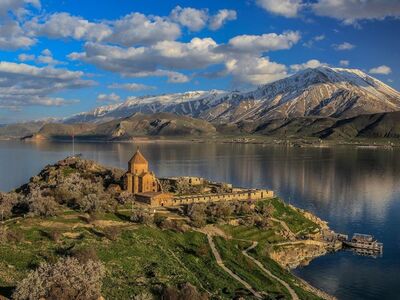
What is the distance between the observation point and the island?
28.7m

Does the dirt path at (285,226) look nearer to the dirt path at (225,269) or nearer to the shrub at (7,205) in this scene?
the dirt path at (225,269)

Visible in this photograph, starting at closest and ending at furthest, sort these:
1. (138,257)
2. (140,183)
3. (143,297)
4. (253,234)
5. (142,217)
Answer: (143,297) → (138,257) → (142,217) → (253,234) → (140,183)

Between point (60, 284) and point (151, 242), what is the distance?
1968 centimetres

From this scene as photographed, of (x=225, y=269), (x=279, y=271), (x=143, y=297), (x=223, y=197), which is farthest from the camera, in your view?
(x=223, y=197)

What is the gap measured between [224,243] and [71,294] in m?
27.1

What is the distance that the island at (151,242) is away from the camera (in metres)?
28.7

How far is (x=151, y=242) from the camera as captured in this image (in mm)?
43656

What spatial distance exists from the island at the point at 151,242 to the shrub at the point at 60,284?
0.16ft

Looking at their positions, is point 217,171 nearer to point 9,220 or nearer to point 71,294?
point 9,220

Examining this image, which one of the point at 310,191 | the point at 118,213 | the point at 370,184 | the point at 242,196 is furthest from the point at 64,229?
the point at 370,184

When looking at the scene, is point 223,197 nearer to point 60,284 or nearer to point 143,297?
point 143,297

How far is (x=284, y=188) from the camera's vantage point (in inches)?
4023

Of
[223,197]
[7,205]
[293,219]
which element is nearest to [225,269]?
[7,205]

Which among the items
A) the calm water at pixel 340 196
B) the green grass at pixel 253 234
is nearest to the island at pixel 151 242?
the green grass at pixel 253 234
